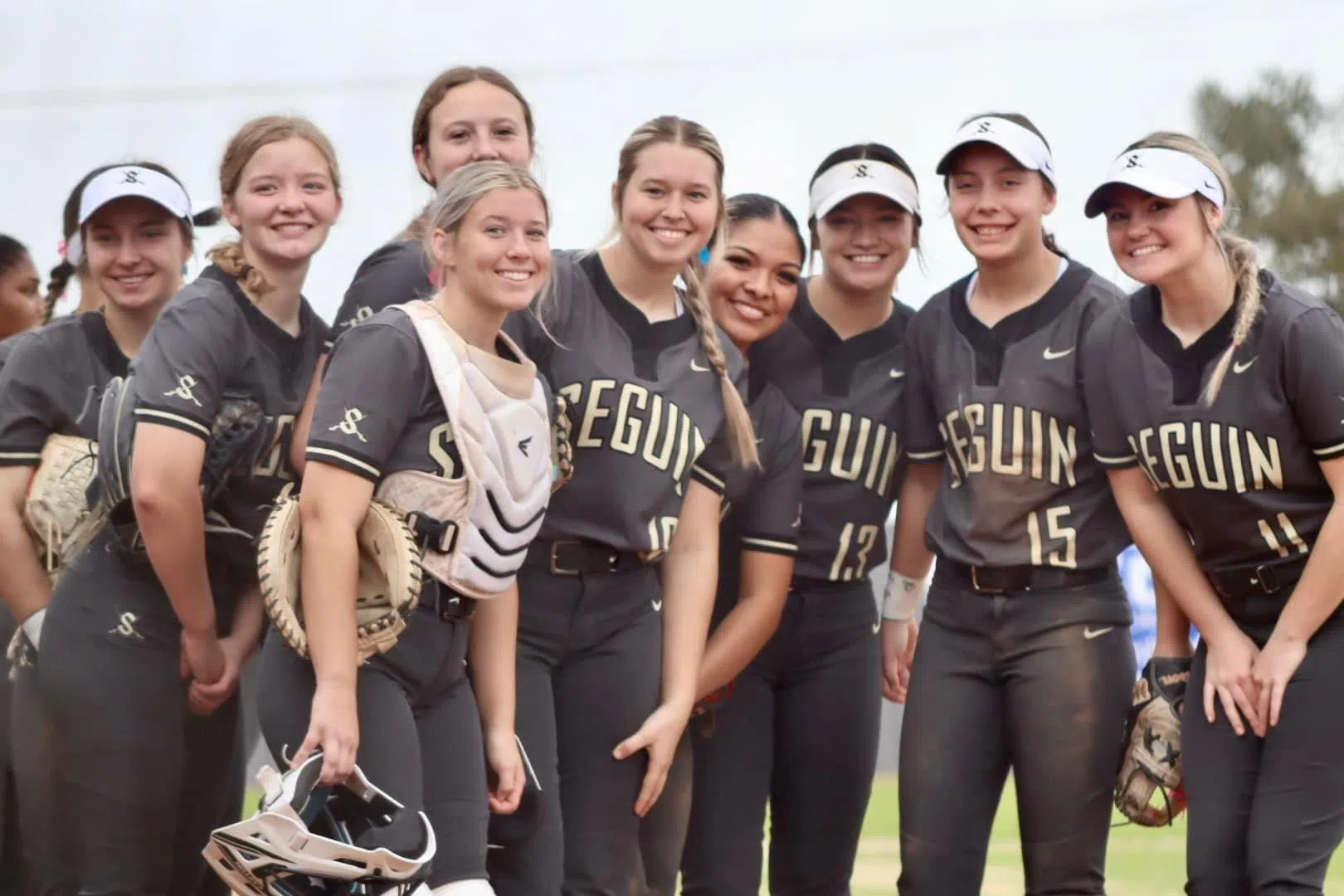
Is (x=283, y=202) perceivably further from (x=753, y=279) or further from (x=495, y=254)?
(x=753, y=279)

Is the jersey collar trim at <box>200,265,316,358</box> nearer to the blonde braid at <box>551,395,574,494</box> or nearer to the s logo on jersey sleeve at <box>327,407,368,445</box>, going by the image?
the blonde braid at <box>551,395,574,494</box>

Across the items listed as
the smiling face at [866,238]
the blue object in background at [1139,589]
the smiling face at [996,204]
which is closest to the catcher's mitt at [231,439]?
the smiling face at [866,238]

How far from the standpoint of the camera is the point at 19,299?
5.73 meters

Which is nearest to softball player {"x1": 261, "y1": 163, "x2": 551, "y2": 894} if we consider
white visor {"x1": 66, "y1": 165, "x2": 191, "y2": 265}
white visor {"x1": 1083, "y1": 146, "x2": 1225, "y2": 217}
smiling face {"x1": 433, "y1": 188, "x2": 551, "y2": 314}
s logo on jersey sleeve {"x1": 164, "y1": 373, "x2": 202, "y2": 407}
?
smiling face {"x1": 433, "y1": 188, "x2": 551, "y2": 314}

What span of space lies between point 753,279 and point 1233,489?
1190 mm

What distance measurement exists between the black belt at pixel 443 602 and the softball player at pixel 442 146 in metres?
0.57

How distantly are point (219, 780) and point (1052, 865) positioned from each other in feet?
5.73

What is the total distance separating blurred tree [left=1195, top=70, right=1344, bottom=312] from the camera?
16.7m

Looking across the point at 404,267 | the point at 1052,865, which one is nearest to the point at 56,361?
the point at 404,267

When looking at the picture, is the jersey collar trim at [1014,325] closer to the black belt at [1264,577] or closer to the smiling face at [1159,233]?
the smiling face at [1159,233]

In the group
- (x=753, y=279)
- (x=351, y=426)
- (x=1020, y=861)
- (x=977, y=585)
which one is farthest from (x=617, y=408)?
(x=1020, y=861)

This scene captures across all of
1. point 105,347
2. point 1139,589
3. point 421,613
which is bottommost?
point 1139,589

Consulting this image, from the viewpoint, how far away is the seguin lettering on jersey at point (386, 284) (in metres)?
3.73

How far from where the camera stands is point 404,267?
3.78 metres
